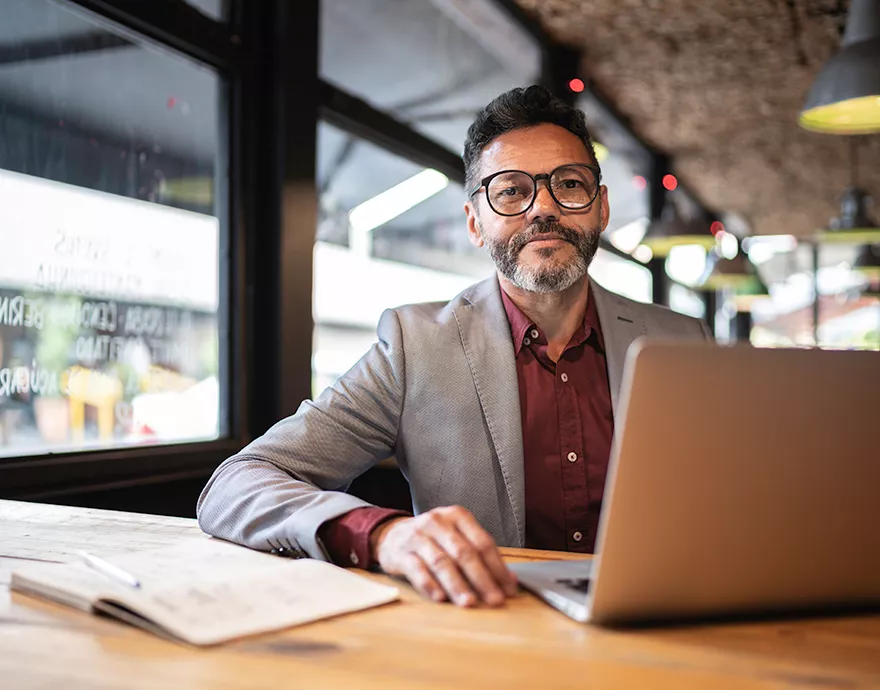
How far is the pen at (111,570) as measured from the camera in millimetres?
1010

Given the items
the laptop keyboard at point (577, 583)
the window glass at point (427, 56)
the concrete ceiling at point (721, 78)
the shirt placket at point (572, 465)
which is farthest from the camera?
the concrete ceiling at point (721, 78)

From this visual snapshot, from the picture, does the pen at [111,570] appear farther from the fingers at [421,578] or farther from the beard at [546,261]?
the beard at [546,261]

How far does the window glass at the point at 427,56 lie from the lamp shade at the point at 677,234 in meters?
1.23

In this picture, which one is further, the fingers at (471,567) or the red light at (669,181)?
the red light at (669,181)

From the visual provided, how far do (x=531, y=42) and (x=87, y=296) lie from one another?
3.46 metres

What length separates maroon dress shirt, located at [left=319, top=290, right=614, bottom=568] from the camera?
70.4 inches

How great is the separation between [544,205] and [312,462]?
2.32 feet

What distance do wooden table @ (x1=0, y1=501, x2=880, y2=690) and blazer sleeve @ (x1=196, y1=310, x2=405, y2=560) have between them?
0.28 metres

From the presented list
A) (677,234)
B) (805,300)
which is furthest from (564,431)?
(805,300)

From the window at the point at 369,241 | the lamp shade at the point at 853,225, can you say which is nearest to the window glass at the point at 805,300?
the lamp shade at the point at 853,225

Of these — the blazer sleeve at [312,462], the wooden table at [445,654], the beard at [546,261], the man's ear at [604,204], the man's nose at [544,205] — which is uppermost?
the man's ear at [604,204]

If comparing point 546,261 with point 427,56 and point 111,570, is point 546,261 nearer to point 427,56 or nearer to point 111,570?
point 111,570

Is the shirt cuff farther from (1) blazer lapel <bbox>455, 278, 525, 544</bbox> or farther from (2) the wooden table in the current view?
(1) blazer lapel <bbox>455, 278, 525, 544</bbox>

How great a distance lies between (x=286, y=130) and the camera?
3273 mm
